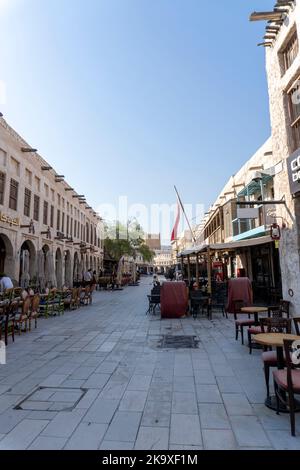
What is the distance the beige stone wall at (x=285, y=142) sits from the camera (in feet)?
21.3

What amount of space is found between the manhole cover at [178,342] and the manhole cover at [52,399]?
2.75 metres

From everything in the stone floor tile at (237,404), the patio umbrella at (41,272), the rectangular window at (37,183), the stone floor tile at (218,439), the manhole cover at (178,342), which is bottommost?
the manhole cover at (178,342)

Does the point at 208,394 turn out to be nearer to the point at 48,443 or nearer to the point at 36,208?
the point at 48,443

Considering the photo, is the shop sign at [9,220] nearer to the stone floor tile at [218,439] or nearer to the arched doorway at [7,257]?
the arched doorway at [7,257]

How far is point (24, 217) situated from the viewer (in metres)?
17.0

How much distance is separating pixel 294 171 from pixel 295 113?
1.81 m

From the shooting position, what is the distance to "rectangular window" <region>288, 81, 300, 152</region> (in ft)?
22.0

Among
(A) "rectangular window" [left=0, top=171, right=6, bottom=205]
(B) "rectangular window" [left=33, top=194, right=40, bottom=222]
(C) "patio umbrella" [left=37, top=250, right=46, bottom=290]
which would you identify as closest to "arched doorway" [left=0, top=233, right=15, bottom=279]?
(C) "patio umbrella" [left=37, top=250, right=46, bottom=290]

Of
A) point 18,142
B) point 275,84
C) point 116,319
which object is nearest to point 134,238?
point 18,142

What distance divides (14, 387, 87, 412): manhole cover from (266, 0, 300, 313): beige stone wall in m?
5.06

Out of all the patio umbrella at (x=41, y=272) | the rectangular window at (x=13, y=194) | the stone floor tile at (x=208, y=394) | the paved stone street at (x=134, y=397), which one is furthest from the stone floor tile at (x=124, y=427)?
the rectangular window at (x=13, y=194)

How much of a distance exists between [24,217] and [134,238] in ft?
72.1

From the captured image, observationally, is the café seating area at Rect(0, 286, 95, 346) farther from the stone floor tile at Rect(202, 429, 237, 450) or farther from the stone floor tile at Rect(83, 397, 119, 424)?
the stone floor tile at Rect(202, 429, 237, 450)
